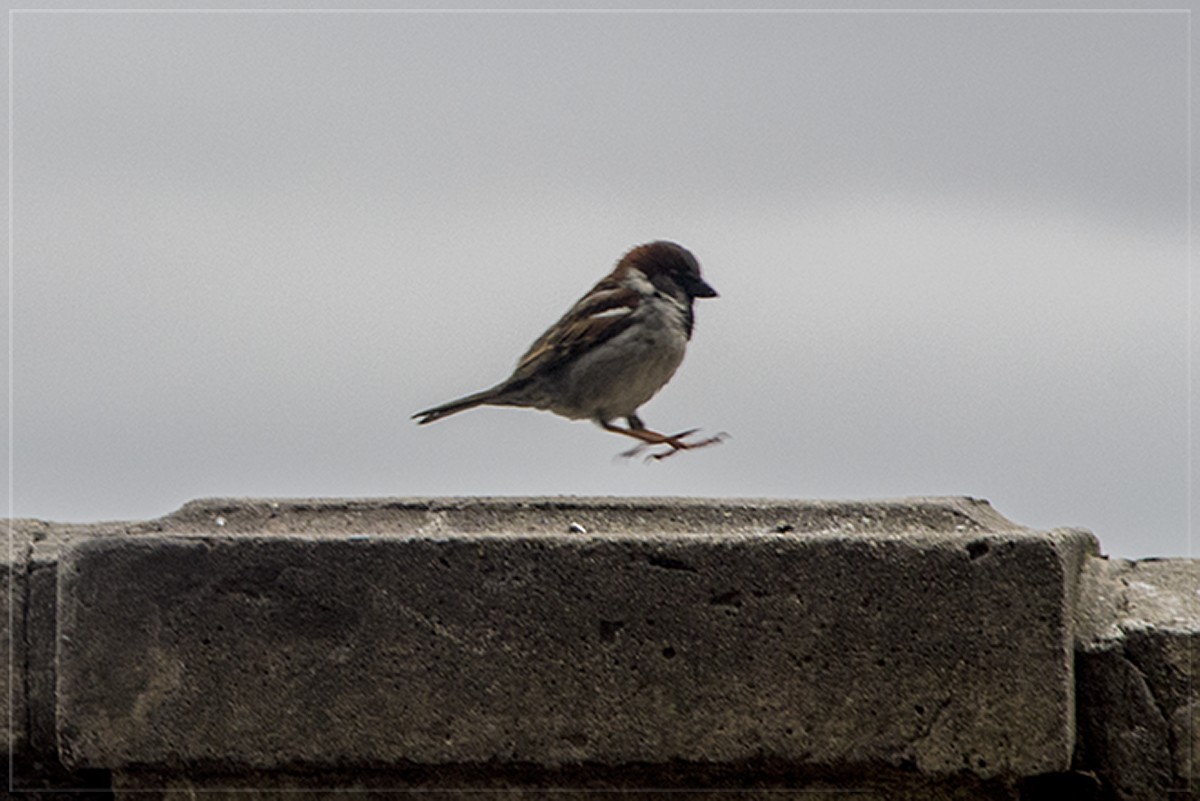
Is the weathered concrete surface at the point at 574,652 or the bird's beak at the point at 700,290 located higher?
the bird's beak at the point at 700,290

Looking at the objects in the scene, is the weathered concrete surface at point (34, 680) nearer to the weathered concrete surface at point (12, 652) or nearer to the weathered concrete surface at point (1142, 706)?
the weathered concrete surface at point (12, 652)

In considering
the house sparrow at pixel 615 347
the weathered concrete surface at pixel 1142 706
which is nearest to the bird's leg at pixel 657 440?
the house sparrow at pixel 615 347

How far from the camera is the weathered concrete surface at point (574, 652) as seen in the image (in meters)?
2.42

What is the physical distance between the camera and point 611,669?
2.44 meters

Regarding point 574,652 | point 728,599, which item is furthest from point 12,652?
point 728,599

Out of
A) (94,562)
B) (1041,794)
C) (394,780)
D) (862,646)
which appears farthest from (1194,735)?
(94,562)

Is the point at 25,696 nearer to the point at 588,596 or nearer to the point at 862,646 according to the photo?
the point at 588,596

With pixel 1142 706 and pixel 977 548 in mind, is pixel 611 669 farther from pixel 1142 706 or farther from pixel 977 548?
pixel 1142 706

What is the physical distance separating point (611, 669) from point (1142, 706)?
2.66ft

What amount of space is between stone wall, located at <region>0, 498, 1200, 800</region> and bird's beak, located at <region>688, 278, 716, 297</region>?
127 inches

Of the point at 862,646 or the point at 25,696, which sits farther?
the point at 25,696

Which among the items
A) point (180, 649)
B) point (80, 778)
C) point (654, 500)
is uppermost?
point (654, 500)

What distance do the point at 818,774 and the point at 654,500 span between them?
53cm

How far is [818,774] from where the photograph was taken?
2.45 meters
